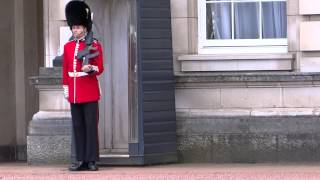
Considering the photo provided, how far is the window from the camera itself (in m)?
11.9

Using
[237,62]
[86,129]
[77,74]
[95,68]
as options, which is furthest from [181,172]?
[237,62]

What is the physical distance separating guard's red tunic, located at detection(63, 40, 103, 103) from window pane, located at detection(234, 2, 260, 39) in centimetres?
235

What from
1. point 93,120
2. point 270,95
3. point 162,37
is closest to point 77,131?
point 93,120

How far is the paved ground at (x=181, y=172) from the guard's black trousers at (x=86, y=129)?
26cm

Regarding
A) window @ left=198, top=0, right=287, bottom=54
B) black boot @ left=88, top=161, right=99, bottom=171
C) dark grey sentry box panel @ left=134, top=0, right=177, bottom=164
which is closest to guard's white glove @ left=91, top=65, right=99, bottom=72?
dark grey sentry box panel @ left=134, top=0, right=177, bottom=164

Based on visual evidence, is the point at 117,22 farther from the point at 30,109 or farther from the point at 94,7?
the point at 30,109

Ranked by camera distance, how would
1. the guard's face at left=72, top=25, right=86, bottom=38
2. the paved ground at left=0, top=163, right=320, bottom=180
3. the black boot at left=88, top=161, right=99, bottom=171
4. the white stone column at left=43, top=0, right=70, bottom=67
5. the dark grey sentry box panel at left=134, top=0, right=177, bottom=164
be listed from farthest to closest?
the white stone column at left=43, top=0, right=70, bottom=67 → the dark grey sentry box panel at left=134, top=0, right=177, bottom=164 → the black boot at left=88, top=161, right=99, bottom=171 → the guard's face at left=72, top=25, right=86, bottom=38 → the paved ground at left=0, top=163, right=320, bottom=180

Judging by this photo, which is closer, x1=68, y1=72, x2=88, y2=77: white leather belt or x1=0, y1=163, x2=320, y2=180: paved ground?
x1=0, y1=163, x2=320, y2=180: paved ground

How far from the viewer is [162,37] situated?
11.3m

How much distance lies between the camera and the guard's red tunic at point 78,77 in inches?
414

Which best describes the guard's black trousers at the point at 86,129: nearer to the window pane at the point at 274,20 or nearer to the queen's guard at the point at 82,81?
the queen's guard at the point at 82,81

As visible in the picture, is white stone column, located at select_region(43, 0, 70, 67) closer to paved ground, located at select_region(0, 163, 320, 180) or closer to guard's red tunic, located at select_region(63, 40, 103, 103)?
guard's red tunic, located at select_region(63, 40, 103, 103)

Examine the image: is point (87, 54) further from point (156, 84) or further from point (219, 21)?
point (219, 21)

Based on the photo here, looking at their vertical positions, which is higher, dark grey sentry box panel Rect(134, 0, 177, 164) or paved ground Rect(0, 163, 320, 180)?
dark grey sentry box panel Rect(134, 0, 177, 164)
